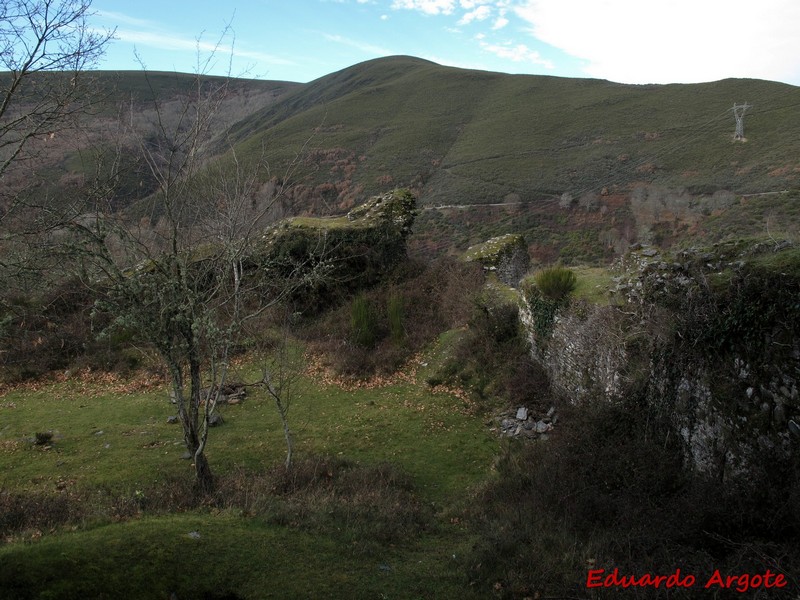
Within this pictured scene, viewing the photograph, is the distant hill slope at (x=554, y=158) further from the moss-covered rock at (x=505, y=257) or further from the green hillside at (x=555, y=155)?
the moss-covered rock at (x=505, y=257)

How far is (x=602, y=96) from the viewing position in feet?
207

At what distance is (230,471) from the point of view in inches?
331

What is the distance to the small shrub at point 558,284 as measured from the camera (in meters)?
10.6

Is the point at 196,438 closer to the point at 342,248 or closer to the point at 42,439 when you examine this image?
the point at 42,439

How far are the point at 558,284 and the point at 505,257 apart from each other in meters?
8.24

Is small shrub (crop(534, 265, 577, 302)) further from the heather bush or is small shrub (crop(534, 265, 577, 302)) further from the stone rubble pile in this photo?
the heather bush

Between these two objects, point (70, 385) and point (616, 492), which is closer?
point (616, 492)

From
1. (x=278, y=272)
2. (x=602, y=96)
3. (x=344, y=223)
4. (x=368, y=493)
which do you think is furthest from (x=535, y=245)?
(x=602, y=96)

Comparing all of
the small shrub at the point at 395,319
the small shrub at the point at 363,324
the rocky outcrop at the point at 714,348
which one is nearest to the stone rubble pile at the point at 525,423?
the rocky outcrop at the point at 714,348

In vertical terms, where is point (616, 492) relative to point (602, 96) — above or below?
below

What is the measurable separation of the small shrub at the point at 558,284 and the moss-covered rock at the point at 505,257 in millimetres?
7259

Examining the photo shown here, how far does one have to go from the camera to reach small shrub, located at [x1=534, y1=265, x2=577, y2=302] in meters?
10.6

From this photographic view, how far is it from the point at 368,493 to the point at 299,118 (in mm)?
65353

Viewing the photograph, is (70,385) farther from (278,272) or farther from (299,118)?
(299,118)
